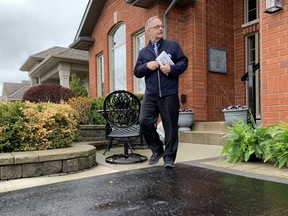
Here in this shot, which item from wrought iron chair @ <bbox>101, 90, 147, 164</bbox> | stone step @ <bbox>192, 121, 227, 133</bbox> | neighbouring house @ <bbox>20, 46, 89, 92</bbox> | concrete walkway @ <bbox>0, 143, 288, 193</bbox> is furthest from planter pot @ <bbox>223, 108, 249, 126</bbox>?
neighbouring house @ <bbox>20, 46, 89, 92</bbox>

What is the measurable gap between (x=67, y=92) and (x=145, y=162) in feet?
16.3

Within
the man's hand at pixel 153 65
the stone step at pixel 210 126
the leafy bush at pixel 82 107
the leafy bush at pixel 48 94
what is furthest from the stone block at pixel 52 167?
the leafy bush at pixel 48 94

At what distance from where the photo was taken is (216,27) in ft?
24.0

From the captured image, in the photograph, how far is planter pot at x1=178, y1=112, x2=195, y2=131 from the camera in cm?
656

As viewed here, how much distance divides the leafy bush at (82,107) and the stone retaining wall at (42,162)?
2646mm

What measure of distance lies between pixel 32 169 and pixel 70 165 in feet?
1.53

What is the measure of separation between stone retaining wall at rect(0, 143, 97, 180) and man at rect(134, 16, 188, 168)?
3.11 ft

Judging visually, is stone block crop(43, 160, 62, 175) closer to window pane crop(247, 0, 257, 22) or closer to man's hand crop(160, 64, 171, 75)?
man's hand crop(160, 64, 171, 75)

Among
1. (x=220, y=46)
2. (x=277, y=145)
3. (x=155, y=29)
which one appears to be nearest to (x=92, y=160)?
(x=155, y=29)

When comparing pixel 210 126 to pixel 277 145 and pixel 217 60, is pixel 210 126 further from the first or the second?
pixel 277 145

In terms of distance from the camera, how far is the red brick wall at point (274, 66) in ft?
13.2

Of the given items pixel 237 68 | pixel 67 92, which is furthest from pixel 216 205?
pixel 67 92

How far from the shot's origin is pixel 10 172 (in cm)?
347

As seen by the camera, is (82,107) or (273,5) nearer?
(273,5)
